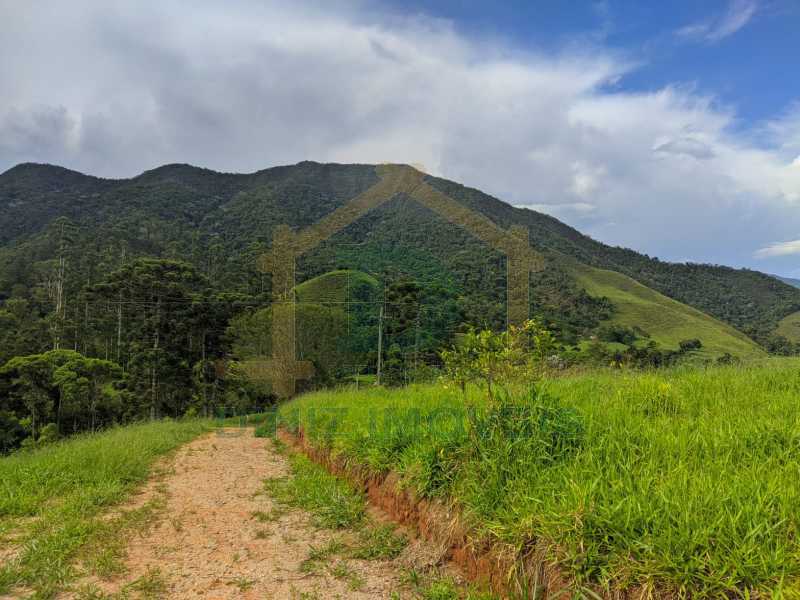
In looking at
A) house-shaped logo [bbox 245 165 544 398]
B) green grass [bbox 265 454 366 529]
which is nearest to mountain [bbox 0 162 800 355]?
house-shaped logo [bbox 245 165 544 398]

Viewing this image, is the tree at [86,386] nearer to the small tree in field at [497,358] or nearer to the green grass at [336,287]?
the green grass at [336,287]

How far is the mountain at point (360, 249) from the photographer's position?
9.29 m

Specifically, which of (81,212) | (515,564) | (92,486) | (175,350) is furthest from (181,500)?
(81,212)

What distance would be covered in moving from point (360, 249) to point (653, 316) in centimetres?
2500

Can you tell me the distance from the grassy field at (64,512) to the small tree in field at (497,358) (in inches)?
101

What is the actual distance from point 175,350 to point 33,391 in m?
7.70

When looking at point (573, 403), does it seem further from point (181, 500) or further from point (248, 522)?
point (181, 500)

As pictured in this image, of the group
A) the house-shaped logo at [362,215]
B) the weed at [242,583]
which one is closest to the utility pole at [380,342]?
the house-shaped logo at [362,215]

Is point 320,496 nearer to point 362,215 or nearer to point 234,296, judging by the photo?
point 362,215

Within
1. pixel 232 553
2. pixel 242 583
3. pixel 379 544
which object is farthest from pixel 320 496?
pixel 242 583

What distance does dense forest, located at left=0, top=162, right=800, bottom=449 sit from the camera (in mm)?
9078

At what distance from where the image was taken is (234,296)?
25703 millimetres

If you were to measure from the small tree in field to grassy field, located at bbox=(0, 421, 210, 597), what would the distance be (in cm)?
256

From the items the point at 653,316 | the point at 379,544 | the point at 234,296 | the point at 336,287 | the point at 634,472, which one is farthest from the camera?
the point at 653,316
